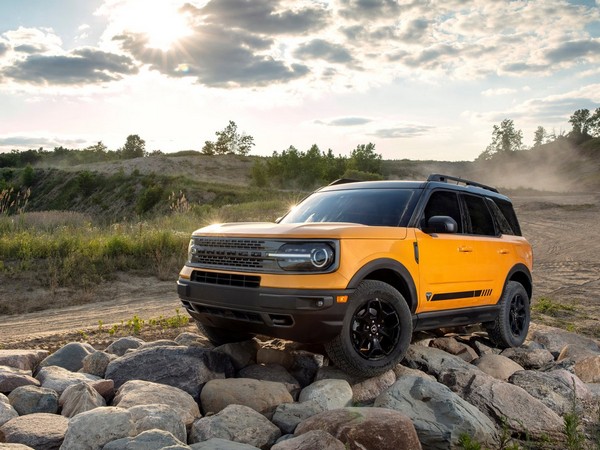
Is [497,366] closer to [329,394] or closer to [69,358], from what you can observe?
[329,394]

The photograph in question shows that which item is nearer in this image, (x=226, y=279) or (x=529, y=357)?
(x=226, y=279)

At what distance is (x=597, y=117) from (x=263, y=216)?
336 feet

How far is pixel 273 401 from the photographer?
5738 mm

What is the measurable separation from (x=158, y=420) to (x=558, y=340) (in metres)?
6.71

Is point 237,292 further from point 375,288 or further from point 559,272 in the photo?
point 559,272

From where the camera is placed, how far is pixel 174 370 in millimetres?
6172

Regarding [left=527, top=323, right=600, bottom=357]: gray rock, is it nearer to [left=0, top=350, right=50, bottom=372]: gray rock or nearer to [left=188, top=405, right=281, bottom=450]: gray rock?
[left=188, top=405, right=281, bottom=450]: gray rock

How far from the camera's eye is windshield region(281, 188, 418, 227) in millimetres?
6719

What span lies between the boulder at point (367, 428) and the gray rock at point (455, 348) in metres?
3.05

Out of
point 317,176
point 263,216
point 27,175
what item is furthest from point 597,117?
point 263,216

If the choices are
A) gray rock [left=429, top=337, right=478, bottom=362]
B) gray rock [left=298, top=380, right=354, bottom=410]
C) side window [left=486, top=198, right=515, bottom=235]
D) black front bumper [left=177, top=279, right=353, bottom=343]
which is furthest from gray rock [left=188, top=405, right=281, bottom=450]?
side window [left=486, top=198, right=515, bottom=235]

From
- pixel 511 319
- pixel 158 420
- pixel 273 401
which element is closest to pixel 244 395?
pixel 273 401

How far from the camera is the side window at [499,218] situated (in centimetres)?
839

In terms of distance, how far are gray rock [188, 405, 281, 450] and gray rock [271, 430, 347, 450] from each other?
458 millimetres
